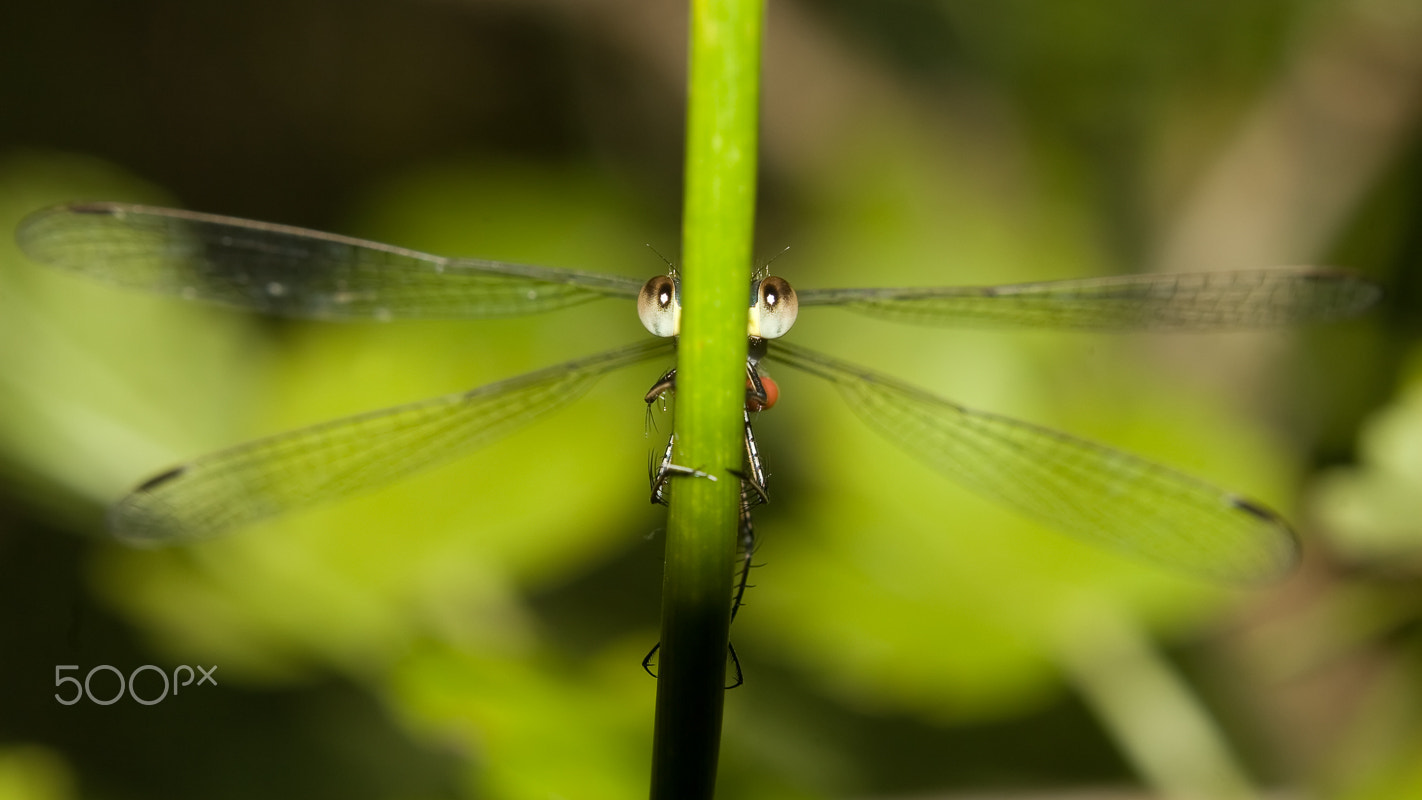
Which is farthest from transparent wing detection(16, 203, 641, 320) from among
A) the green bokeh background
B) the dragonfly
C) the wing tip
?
the wing tip

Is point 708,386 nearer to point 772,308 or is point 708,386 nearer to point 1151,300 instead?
point 772,308

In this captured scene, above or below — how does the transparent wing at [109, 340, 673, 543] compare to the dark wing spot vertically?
above

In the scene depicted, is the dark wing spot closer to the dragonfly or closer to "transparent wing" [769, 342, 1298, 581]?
the dragonfly

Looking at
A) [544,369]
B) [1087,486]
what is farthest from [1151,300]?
[544,369]

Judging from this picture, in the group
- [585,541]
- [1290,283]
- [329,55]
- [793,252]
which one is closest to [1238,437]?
[1290,283]

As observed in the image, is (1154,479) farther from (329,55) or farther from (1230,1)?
(329,55)

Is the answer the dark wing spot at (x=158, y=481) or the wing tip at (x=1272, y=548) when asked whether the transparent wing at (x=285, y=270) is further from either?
the wing tip at (x=1272, y=548)

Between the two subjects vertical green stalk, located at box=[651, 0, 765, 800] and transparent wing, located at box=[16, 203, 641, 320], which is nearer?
vertical green stalk, located at box=[651, 0, 765, 800]
